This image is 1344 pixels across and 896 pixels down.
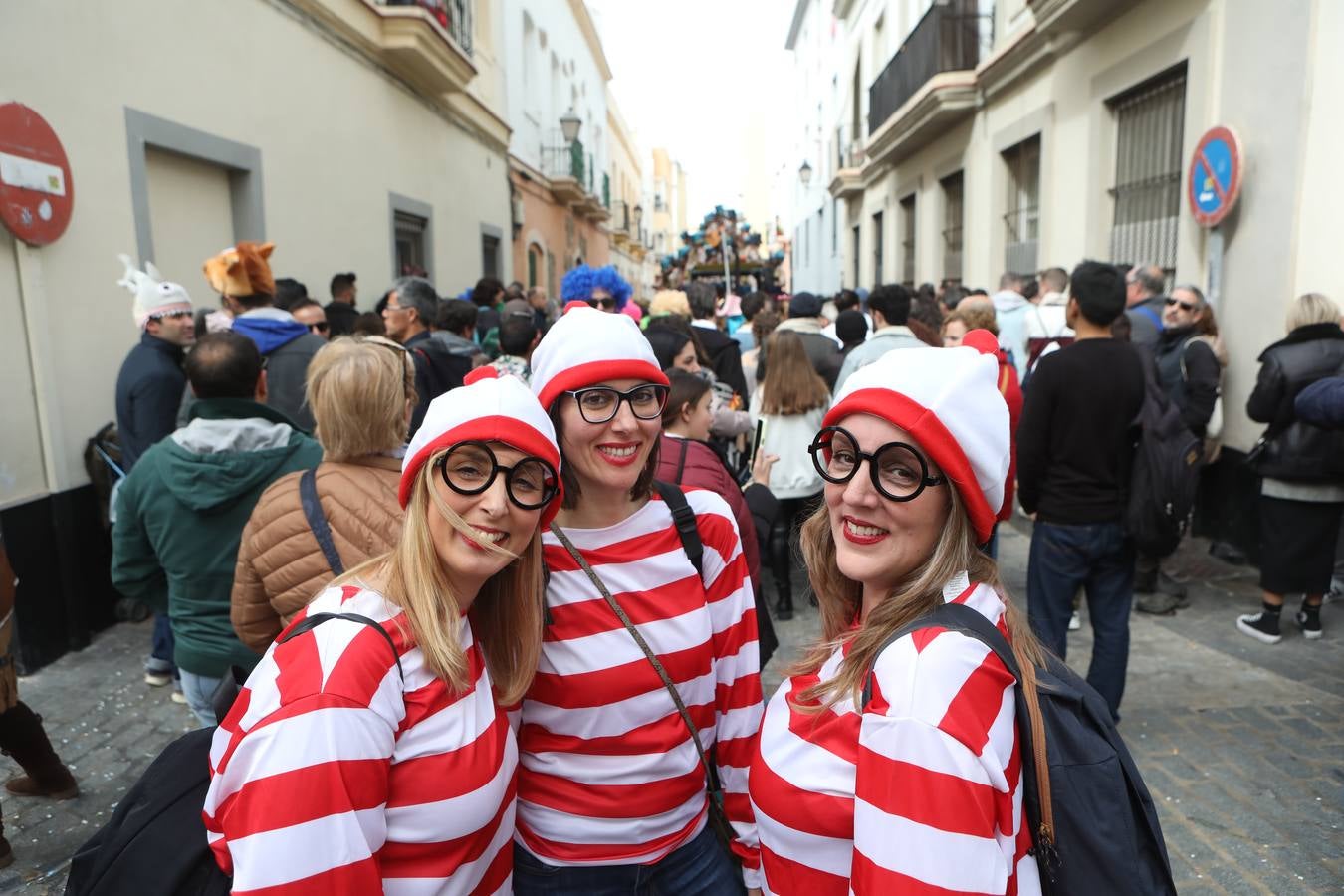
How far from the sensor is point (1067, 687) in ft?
4.01

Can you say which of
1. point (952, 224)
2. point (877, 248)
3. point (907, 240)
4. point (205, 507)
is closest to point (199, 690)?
point (205, 507)

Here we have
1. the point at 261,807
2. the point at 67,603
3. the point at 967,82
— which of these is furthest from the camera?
the point at 967,82

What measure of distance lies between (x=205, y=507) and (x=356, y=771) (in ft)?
6.45

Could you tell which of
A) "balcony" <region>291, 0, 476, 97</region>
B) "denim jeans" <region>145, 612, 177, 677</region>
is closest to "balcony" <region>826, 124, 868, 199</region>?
"balcony" <region>291, 0, 476, 97</region>

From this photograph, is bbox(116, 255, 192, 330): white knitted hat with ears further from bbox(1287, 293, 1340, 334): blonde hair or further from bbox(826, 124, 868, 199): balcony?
bbox(826, 124, 868, 199): balcony

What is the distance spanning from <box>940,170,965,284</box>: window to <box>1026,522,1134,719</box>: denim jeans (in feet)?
36.1

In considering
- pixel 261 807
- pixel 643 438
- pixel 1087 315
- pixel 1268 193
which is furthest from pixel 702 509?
pixel 1268 193

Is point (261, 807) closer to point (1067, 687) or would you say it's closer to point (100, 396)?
point (1067, 687)

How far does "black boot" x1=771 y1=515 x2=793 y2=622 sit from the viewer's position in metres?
5.53

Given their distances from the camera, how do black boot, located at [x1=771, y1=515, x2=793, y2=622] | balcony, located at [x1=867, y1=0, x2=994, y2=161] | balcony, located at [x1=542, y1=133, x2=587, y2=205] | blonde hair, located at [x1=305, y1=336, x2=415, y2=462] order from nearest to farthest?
1. blonde hair, located at [x1=305, y1=336, x2=415, y2=462]
2. black boot, located at [x1=771, y1=515, x2=793, y2=622]
3. balcony, located at [x1=867, y1=0, x2=994, y2=161]
4. balcony, located at [x1=542, y1=133, x2=587, y2=205]

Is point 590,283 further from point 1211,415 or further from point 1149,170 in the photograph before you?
point 1149,170

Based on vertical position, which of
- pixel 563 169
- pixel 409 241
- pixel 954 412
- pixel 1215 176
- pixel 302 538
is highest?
pixel 563 169

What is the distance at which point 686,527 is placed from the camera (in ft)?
6.46

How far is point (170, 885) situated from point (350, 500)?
46.5 inches
